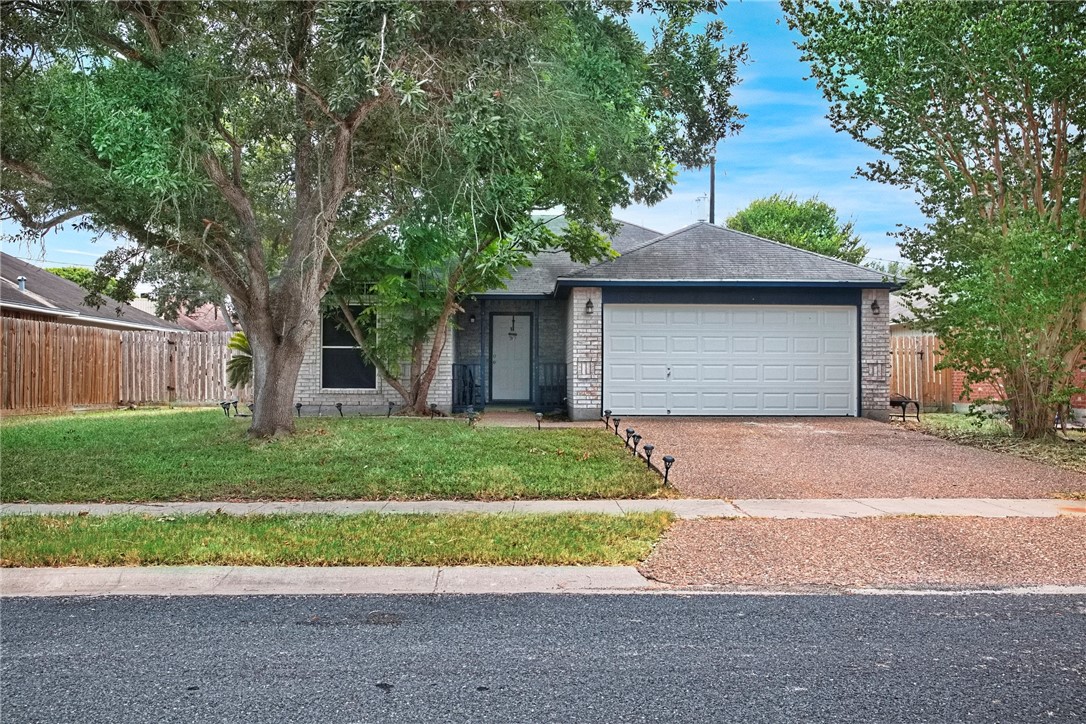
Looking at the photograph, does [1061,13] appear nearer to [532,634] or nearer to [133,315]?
[532,634]

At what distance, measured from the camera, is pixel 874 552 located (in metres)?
6.08

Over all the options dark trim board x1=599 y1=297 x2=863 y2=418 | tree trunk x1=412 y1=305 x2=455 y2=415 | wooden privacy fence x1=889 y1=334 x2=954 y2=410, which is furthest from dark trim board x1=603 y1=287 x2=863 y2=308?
wooden privacy fence x1=889 y1=334 x2=954 y2=410

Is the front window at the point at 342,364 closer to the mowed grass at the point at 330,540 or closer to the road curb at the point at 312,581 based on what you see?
the mowed grass at the point at 330,540

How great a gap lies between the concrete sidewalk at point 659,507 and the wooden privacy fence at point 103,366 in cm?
1073

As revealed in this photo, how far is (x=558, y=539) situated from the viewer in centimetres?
624

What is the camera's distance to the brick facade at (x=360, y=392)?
17188 mm

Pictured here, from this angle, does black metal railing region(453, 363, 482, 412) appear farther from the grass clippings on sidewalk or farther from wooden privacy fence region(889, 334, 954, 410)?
wooden privacy fence region(889, 334, 954, 410)

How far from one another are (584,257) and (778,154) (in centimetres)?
1444

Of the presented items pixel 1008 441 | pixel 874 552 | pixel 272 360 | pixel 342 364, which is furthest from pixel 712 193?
pixel 874 552

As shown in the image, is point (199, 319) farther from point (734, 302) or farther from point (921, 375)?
point (921, 375)

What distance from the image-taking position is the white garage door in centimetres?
1603

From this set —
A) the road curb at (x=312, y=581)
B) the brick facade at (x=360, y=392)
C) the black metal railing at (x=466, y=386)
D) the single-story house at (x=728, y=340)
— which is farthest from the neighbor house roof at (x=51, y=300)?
the road curb at (x=312, y=581)

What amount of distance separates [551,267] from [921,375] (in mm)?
9597

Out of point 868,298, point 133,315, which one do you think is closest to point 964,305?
point 868,298
